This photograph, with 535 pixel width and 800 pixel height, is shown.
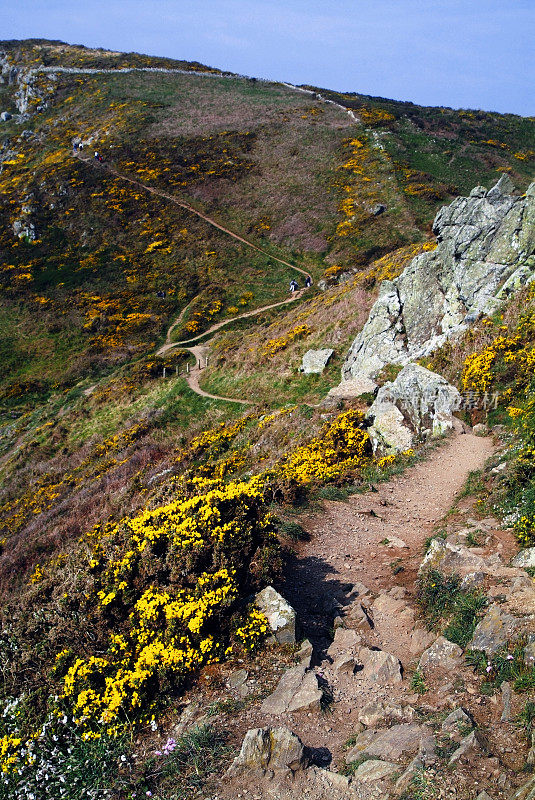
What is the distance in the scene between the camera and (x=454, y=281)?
23734 millimetres

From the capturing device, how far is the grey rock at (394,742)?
529 centimetres

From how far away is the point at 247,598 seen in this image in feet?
26.3

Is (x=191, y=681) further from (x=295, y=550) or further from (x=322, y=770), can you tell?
(x=295, y=550)

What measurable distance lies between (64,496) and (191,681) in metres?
22.8

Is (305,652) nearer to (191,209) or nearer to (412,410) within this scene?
(412,410)

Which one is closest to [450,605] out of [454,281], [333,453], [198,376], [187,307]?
[333,453]

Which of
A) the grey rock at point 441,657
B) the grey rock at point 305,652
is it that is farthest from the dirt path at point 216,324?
the grey rock at point 441,657

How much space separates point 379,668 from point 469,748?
6.77ft

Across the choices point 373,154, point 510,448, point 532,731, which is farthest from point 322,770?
point 373,154

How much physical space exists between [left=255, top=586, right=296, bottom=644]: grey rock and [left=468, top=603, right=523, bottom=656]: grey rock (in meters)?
2.43

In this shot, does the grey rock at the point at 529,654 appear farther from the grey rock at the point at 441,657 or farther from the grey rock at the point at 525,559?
the grey rock at the point at 525,559

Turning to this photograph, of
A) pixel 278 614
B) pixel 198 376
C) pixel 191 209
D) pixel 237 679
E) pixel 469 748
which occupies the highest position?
pixel 191 209

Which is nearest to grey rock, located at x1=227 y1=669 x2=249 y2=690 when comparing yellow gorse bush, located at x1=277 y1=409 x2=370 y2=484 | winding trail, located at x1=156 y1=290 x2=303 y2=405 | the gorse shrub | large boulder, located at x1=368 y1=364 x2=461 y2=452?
the gorse shrub

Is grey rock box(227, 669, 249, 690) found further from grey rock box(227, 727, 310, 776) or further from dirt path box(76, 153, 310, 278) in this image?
dirt path box(76, 153, 310, 278)
